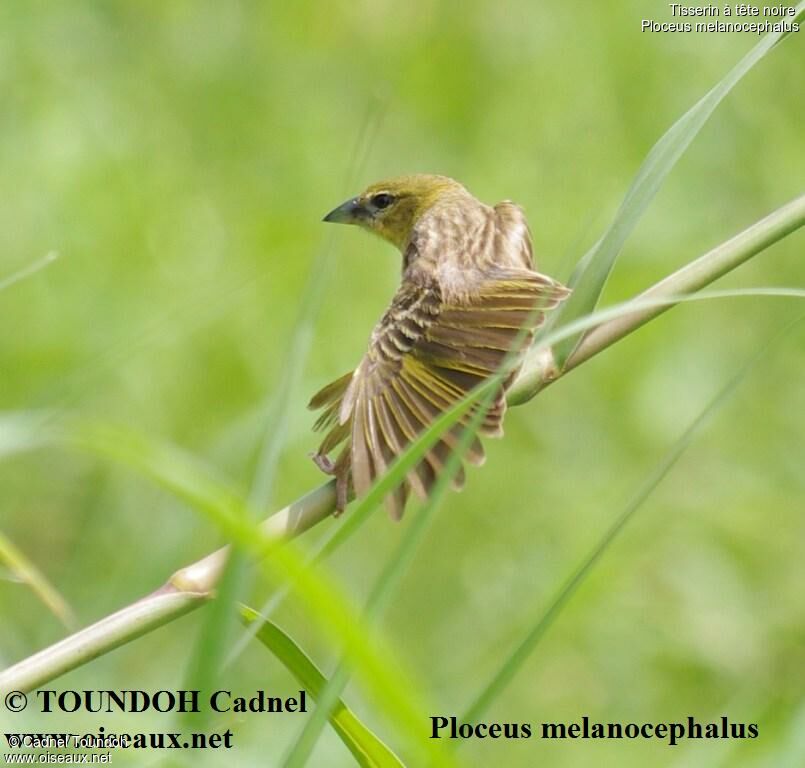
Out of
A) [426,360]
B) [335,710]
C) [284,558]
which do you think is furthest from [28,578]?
[426,360]

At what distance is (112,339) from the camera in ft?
16.8

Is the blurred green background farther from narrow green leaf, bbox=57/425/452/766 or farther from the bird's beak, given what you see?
narrow green leaf, bbox=57/425/452/766

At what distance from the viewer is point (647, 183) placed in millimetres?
2236

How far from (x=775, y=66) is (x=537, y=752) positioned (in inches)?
108

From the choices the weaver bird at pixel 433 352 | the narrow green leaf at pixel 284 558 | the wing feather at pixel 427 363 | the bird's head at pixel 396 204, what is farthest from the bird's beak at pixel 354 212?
the narrow green leaf at pixel 284 558

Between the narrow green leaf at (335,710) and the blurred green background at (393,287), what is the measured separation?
1.38m

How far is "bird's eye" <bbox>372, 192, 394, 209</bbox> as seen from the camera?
14.4 ft

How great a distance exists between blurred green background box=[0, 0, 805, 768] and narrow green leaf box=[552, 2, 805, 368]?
132cm

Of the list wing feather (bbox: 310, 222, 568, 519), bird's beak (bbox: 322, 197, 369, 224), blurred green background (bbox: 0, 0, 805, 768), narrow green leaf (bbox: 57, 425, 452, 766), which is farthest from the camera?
blurred green background (bbox: 0, 0, 805, 768)

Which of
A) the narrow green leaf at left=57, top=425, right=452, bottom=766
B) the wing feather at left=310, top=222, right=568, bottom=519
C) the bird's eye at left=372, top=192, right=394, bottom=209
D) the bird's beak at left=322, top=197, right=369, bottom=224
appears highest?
the bird's eye at left=372, top=192, right=394, bottom=209

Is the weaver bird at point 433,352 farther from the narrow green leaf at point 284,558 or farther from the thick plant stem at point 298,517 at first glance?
the narrow green leaf at point 284,558

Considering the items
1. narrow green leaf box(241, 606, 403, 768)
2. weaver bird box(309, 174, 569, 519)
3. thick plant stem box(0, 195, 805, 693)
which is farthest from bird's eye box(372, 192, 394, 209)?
narrow green leaf box(241, 606, 403, 768)

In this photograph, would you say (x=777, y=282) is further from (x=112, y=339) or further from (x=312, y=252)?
(x=112, y=339)

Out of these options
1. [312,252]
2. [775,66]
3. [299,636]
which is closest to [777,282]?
[775,66]
